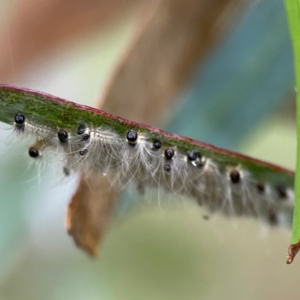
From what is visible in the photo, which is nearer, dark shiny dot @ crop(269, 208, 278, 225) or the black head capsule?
the black head capsule

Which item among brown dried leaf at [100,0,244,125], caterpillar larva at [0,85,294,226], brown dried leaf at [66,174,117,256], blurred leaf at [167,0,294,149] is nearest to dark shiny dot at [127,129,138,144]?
caterpillar larva at [0,85,294,226]

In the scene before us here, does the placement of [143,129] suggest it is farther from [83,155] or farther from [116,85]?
[116,85]

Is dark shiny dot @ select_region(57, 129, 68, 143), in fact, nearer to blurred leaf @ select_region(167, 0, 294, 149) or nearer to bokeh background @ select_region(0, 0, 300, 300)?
bokeh background @ select_region(0, 0, 300, 300)

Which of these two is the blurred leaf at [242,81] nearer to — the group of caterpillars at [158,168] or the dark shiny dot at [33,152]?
the group of caterpillars at [158,168]

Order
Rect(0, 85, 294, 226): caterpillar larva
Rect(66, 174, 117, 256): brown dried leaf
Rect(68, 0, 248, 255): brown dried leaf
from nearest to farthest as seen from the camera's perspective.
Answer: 1. Rect(0, 85, 294, 226): caterpillar larva
2. Rect(66, 174, 117, 256): brown dried leaf
3. Rect(68, 0, 248, 255): brown dried leaf

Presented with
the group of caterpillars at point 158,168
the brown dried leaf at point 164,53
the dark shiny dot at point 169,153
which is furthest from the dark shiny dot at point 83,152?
the brown dried leaf at point 164,53

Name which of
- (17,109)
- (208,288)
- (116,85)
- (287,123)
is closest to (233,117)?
(287,123)

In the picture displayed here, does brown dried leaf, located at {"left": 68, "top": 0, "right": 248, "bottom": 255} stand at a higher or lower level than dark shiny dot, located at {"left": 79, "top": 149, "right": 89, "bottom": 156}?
higher
